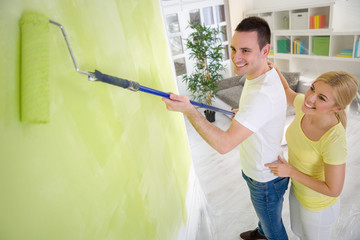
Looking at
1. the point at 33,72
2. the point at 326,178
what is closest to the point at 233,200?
the point at 326,178

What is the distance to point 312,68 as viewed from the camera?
14.9 ft

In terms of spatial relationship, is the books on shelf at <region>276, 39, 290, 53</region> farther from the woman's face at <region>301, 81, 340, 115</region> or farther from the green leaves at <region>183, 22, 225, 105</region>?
the woman's face at <region>301, 81, 340, 115</region>

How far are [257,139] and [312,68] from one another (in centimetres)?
414

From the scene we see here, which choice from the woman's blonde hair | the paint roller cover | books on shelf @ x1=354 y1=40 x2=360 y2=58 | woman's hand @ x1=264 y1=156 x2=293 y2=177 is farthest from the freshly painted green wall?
books on shelf @ x1=354 y1=40 x2=360 y2=58

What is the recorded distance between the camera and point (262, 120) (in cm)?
107

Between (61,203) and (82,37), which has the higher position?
(82,37)

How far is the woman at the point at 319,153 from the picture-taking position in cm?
104

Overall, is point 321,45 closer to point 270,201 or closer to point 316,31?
point 316,31

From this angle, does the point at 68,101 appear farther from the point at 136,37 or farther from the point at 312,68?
the point at 312,68

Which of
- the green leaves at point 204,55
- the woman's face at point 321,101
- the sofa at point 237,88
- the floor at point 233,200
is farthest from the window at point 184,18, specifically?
the woman's face at point 321,101

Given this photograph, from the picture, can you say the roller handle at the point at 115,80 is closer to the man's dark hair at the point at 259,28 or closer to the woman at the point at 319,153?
the man's dark hair at the point at 259,28

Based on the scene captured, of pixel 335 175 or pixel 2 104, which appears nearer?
pixel 2 104

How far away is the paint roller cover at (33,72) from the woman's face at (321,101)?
3.67 ft

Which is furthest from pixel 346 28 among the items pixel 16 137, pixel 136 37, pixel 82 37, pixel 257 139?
pixel 16 137
